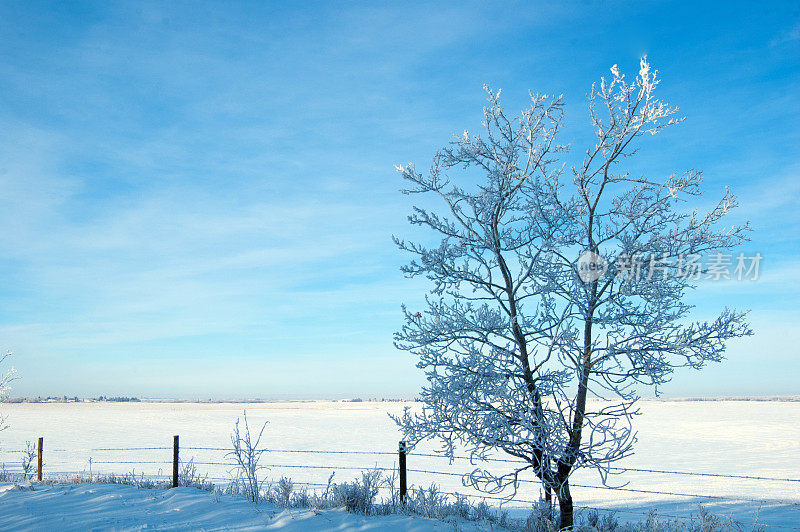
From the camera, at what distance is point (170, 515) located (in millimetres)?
8023

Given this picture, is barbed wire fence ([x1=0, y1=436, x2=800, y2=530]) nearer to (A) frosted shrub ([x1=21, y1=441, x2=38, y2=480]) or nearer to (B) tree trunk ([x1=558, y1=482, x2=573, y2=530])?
(A) frosted shrub ([x1=21, y1=441, x2=38, y2=480])

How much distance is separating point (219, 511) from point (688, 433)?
3247cm

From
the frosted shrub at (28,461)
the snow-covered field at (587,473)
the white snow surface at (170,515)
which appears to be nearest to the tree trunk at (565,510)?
the white snow surface at (170,515)

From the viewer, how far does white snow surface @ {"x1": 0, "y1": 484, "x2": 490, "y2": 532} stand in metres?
7.41

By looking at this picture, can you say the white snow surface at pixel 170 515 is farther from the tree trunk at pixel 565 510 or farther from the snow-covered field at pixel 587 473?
the snow-covered field at pixel 587 473

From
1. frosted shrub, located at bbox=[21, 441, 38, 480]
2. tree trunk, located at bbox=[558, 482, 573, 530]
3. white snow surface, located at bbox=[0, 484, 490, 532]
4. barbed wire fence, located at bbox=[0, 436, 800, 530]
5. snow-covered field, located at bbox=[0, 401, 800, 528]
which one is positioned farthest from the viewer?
snow-covered field, located at bbox=[0, 401, 800, 528]

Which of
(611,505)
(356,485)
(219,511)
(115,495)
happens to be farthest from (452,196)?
(611,505)

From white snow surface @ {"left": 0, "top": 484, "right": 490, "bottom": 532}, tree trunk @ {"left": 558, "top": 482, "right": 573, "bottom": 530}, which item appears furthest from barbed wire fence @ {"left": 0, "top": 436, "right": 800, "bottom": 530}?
white snow surface @ {"left": 0, "top": 484, "right": 490, "bottom": 532}

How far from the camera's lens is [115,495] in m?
9.47

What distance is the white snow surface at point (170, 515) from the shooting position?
7.41 meters

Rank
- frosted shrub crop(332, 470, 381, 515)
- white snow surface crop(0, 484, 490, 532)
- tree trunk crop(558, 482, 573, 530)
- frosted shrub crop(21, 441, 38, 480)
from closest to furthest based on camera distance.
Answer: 1. white snow surface crop(0, 484, 490, 532)
2. tree trunk crop(558, 482, 573, 530)
3. frosted shrub crop(332, 470, 381, 515)
4. frosted shrub crop(21, 441, 38, 480)

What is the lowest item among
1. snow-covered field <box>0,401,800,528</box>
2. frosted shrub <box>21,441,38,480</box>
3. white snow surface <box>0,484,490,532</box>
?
snow-covered field <box>0,401,800,528</box>

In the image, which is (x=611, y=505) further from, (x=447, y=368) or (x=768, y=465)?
(x=768, y=465)

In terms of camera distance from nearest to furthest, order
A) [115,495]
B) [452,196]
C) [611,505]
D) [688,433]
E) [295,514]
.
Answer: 1. [295,514]
2. [452,196]
3. [115,495]
4. [611,505]
5. [688,433]
